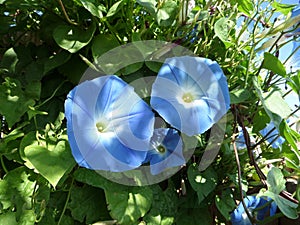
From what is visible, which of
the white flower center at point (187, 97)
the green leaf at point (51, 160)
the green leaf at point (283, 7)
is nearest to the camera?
the green leaf at point (51, 160)

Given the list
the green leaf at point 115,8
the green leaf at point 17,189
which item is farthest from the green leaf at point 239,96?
the green leaf at point 17,189

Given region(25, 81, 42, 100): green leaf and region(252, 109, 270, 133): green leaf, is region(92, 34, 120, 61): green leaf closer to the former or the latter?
region(25, 81, 42, 100): green leaf

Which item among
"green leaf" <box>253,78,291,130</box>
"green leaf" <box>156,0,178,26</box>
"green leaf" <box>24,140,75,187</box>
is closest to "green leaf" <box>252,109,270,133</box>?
"green leaf" <box>253,78,291,130</box>

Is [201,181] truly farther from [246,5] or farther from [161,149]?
[246,5]

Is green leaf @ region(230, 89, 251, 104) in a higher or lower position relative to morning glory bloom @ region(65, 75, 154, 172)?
higher

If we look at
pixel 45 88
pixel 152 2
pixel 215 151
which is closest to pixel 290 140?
pixel 215 151

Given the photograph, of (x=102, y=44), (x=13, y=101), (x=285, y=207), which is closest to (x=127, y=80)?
(x=102, y=44)

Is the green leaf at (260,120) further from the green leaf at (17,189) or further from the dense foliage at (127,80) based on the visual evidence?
the green leaf at (17,189)
